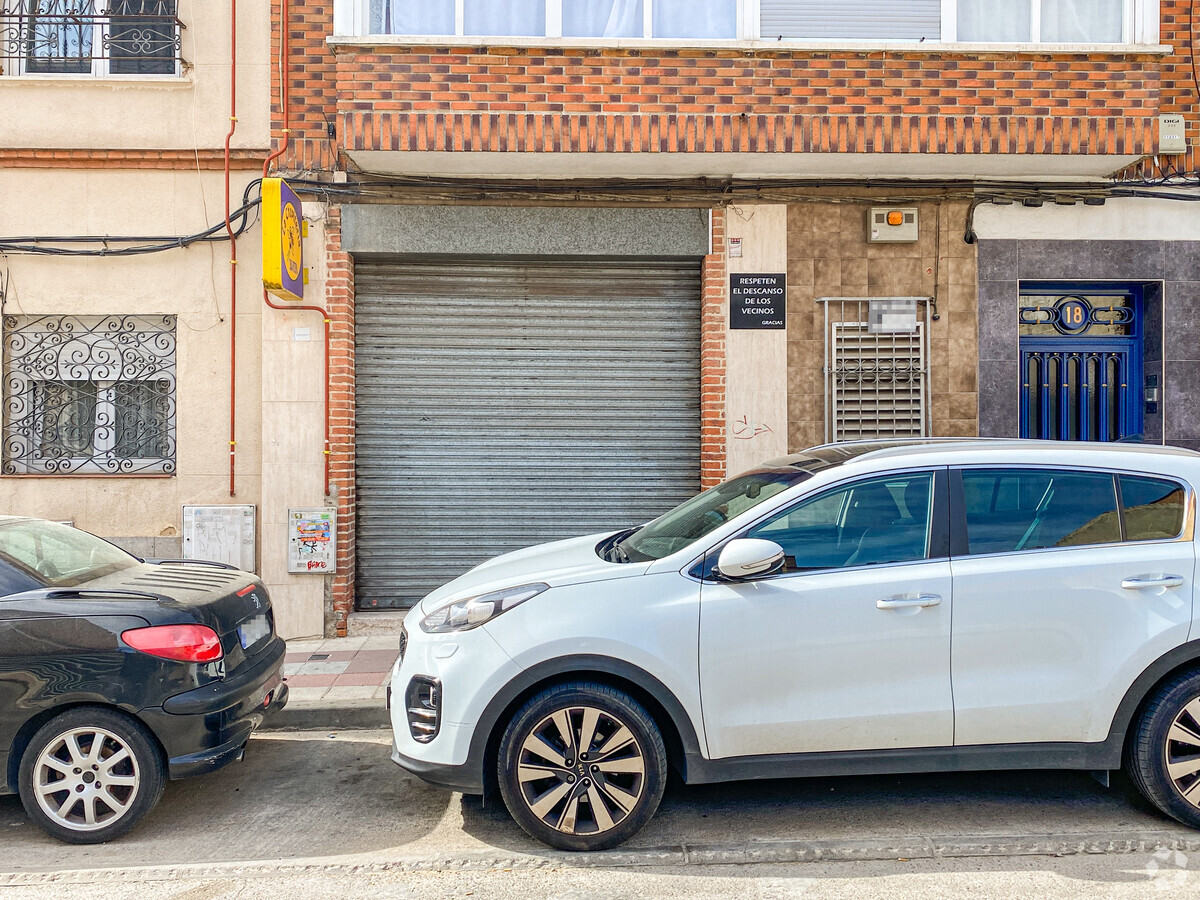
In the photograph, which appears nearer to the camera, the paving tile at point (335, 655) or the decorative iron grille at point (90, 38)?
the paving tile at point (335, 655)

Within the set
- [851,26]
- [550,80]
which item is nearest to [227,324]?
[550,80]

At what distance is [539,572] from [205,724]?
1718 millimetres

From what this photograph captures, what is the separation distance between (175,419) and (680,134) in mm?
5144

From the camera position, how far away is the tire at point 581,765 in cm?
373

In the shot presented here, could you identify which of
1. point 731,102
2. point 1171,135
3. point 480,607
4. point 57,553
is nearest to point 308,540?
point 57,553

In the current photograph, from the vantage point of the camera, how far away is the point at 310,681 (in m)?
6.27

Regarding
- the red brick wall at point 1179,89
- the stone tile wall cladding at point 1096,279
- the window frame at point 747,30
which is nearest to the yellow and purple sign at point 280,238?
the window frame at point 747,30

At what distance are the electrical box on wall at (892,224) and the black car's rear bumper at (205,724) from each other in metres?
6.34

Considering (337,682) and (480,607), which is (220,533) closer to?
(337,682)

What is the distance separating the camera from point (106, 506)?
25.3 ft

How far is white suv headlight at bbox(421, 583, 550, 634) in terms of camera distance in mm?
3855

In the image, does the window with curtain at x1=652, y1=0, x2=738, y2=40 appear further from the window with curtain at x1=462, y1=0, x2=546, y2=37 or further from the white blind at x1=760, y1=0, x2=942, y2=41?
the window with curtain at x1=462, y1=0, x2=546, y2=37

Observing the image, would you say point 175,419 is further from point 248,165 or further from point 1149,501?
point 1149,501

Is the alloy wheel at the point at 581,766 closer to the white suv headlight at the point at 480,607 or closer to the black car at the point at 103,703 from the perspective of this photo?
the white suv headlight at the point at 480,607
